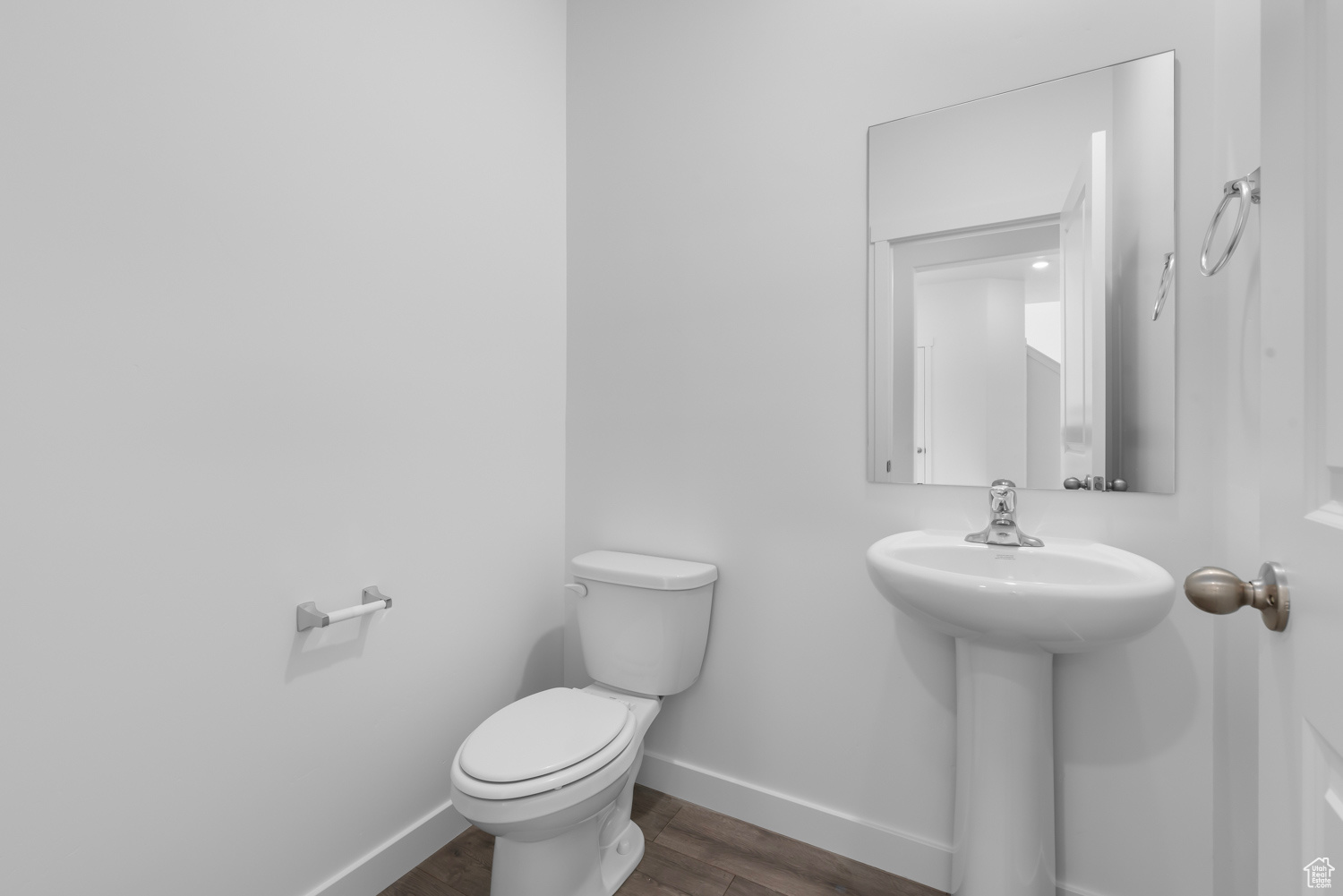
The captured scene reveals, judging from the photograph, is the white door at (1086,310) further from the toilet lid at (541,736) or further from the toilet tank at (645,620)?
the toilet lid at (541,736)

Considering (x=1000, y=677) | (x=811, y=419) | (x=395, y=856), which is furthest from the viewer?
(x=811, y=419)

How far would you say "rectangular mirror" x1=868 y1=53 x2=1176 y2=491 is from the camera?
1186 millimetres

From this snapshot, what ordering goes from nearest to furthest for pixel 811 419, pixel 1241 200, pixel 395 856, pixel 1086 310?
pixel 1241 200 < pixel 1086 310 < pixel 395 856 < pixel 811 419

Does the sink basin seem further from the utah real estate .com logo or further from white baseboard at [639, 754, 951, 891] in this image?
white baseboard at [639, 754, 951, 891]

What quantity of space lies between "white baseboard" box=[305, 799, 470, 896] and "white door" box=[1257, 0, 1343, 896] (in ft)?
5.18

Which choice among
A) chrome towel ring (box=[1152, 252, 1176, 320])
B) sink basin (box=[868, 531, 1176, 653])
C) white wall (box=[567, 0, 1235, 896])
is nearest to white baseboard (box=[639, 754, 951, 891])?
white wall (box=[567, 0, 1235, 896])

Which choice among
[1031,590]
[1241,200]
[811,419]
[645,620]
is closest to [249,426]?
[645,620]

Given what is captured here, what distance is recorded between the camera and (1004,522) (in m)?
1.26

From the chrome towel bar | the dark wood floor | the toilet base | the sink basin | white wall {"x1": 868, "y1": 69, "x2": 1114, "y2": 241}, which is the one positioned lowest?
the dark wood floor

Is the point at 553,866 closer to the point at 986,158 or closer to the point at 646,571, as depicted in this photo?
the point at 646,571

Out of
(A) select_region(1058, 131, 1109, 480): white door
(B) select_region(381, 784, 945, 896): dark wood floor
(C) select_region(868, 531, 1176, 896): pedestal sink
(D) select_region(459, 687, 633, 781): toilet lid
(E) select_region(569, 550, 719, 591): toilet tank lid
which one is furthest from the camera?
(E) select_region(569, 550, 719, 591): toilet tank lid

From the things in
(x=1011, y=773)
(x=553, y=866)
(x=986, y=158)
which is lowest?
(x=553, y=866)

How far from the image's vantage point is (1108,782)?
122cm

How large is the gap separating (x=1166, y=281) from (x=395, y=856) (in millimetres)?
2106
